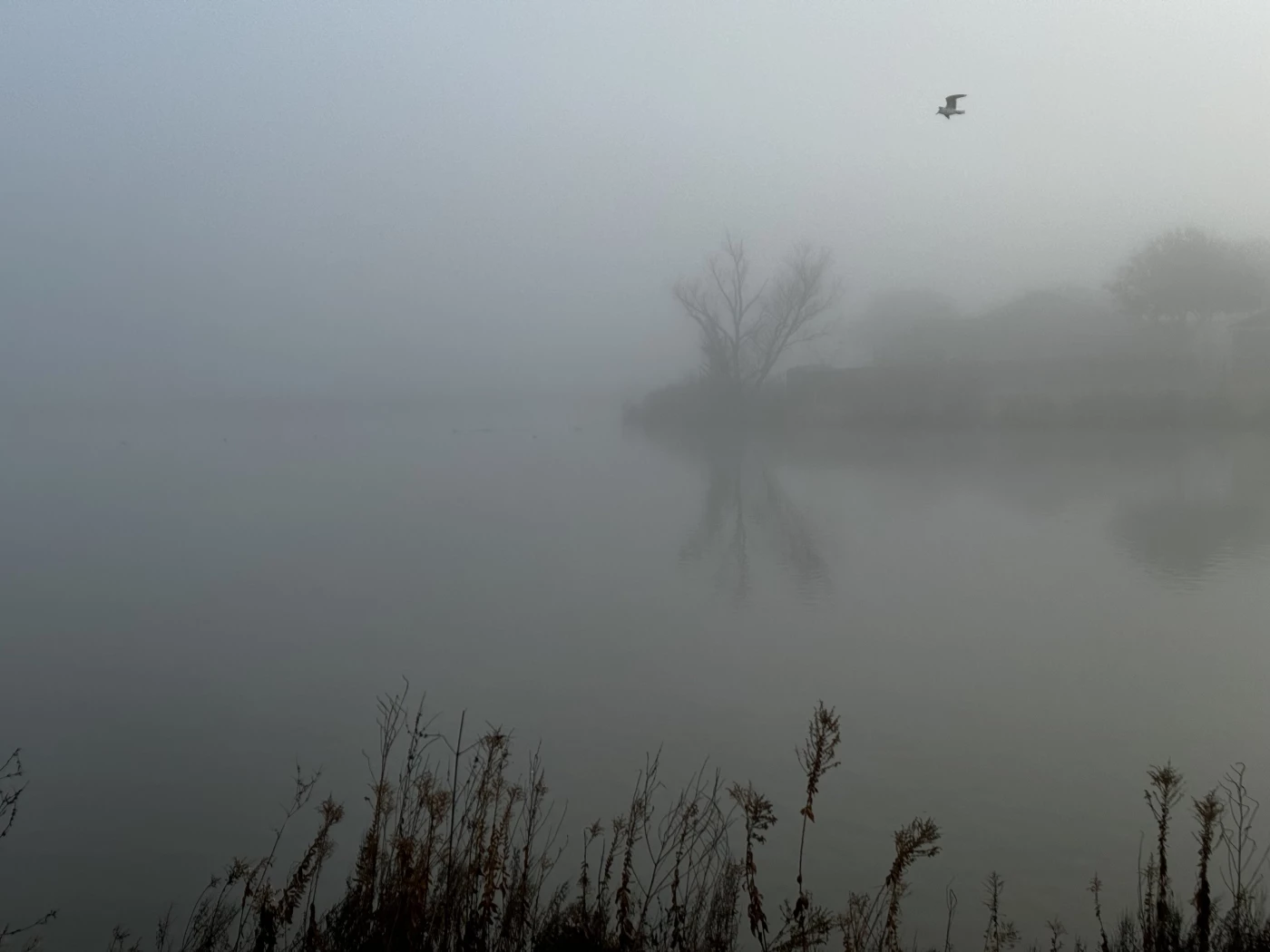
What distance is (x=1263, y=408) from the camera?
1274cm

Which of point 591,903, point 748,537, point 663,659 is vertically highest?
point 748,537

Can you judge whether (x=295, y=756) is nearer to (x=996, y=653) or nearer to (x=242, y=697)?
(x=242, y=697)

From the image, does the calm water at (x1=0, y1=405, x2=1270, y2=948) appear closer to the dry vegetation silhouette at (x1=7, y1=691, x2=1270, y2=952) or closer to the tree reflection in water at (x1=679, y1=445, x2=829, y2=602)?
the tree reflection in water at (x1=679, y1=445, x2=829, y2=602)

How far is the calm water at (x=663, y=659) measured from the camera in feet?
7.98

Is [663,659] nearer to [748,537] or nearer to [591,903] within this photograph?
[591,903]

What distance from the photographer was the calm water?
95.7 inches

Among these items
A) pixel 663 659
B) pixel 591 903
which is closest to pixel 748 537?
pixel 663 659

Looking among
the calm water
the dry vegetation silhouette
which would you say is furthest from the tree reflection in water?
the dry vegetation silhouette

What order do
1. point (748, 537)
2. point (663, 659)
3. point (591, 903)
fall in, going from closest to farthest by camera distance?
point (591, 903), point (663, 659), point (748, 537)

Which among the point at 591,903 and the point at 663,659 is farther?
the point at 663,659

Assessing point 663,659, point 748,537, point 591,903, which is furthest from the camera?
point 748,537

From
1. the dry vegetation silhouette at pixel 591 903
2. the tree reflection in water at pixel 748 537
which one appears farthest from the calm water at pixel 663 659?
the dry vegetation silhouette at pixel 591 903

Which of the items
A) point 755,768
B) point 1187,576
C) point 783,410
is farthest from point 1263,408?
point 755,768

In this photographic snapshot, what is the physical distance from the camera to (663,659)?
3922 mm
